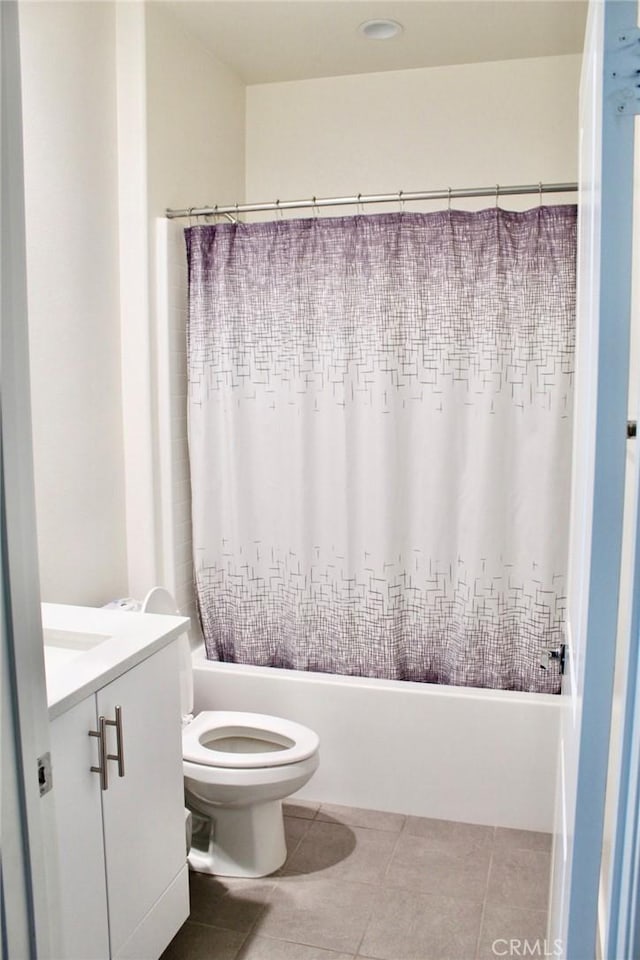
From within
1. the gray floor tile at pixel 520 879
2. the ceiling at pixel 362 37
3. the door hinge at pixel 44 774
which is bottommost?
the gray floor tile at pixel 520 879

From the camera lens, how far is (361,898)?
2193mm

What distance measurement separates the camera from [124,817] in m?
1.71

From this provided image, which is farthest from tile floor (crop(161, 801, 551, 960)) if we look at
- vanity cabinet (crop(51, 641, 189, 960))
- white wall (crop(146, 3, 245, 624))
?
white wall (crop(146, 3, 245, 624))

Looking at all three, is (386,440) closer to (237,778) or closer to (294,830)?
(237,778)

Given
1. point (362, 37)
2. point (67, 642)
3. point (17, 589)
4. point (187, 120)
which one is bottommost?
point (67, 642)

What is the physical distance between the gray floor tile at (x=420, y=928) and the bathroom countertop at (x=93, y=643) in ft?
3.03

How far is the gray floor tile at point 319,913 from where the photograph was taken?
80.3 inches

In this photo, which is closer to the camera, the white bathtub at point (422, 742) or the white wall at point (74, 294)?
the white wall at point (74, 294)

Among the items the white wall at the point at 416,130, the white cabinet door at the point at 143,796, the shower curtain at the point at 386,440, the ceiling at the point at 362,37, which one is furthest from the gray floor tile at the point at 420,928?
the ceiling at the point at 362,37

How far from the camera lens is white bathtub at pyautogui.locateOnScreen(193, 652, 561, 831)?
2498 mm

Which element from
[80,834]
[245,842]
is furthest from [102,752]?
[245,842]

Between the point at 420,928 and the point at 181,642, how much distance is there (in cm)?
99

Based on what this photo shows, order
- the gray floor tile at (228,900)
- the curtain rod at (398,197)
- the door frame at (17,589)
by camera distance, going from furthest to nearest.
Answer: the curtain rod at (398,197) → the gray floor tile at (228,900) → the door frame at (17,589)

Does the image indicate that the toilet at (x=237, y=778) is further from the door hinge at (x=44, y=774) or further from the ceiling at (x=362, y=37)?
the ceiling at (x=362, y=37)
